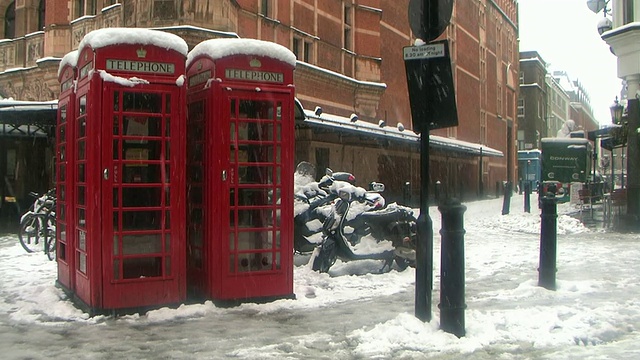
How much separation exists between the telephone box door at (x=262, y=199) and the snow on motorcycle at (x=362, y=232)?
150cm

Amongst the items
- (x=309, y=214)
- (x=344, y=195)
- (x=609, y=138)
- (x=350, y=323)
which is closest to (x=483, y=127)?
(x=609, y=138)

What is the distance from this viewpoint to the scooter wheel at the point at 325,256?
800cm

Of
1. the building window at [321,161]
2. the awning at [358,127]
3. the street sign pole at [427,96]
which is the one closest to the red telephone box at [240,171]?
the street sign pole at [427,96]

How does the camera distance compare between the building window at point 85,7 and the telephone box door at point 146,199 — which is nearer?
the telephone box door at point 146,199

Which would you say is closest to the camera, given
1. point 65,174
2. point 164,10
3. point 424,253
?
point 424,253

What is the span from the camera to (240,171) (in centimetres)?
648

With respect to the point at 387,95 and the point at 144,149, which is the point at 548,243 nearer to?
the point at 144,149

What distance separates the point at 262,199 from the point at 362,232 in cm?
267

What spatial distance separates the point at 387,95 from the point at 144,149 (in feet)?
70.0

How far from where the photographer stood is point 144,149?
6.00 meters

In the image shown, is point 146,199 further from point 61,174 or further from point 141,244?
point 61,174

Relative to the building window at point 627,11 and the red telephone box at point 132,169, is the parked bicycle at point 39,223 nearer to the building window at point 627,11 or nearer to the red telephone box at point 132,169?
the red telephone box at point 132,169

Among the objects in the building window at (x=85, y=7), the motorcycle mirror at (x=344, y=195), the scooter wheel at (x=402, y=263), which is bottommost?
the scooter wheel at (x=402, y=263)

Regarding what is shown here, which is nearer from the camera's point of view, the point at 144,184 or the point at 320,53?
the point at 144,184
